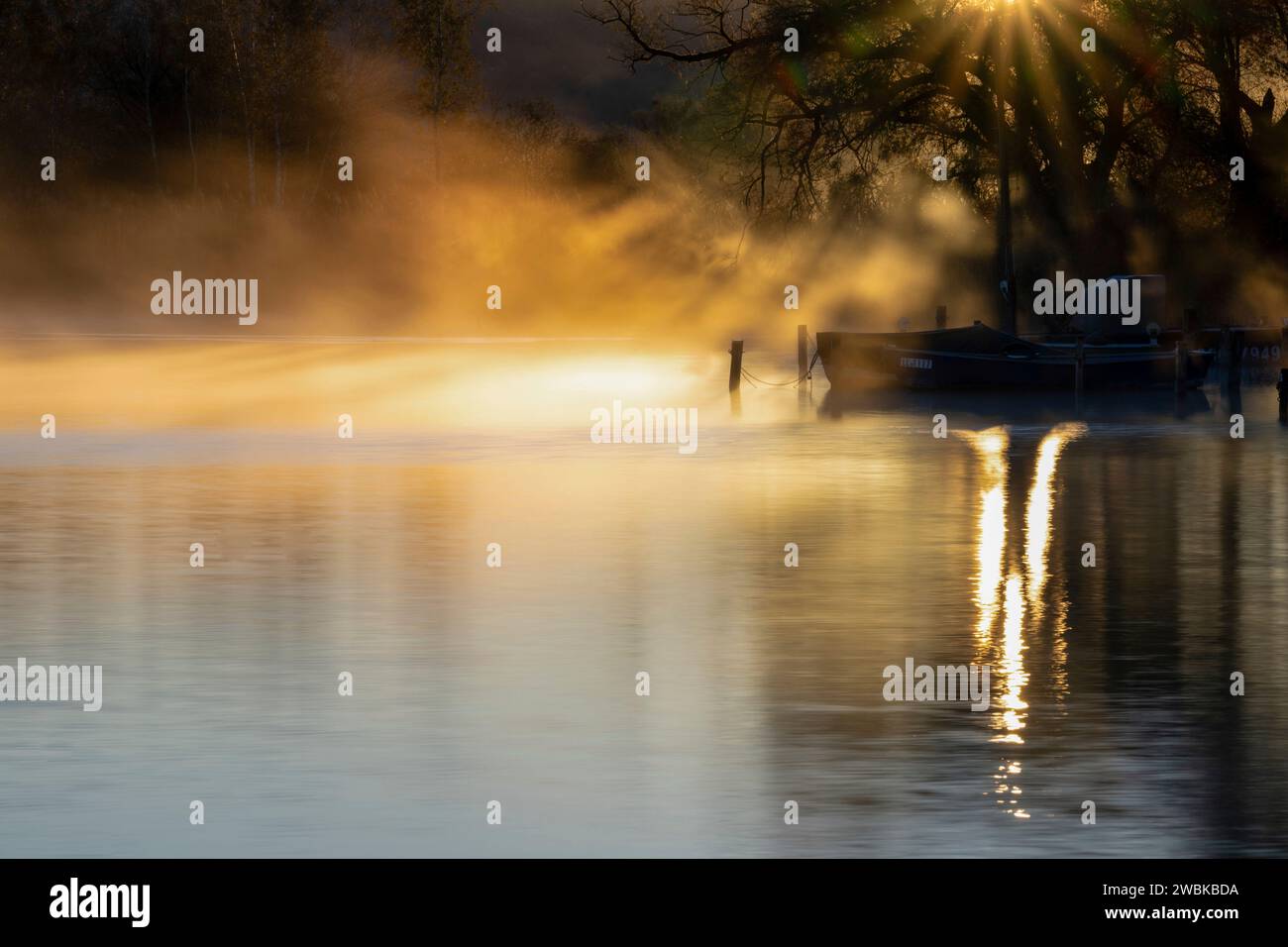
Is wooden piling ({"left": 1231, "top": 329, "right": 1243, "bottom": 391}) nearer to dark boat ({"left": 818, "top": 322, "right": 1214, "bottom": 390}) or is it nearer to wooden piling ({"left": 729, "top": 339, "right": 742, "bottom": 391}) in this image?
dark boat ({"left": 818, "top": 322, "right": 1214, "bottom": 390})

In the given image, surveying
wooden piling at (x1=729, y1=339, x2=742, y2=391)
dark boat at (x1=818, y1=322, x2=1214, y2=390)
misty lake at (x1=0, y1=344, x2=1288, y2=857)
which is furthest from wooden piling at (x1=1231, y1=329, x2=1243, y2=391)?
misty lake at (x1=0, y1=344, x2=1288, y2=857)

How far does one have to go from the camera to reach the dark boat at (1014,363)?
171ft

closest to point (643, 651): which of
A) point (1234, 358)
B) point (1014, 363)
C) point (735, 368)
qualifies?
point (1234, 358)

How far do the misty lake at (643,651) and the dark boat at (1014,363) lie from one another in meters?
17.5

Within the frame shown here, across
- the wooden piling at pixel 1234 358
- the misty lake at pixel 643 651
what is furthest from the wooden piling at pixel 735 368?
the misty lake at pixel 643 651

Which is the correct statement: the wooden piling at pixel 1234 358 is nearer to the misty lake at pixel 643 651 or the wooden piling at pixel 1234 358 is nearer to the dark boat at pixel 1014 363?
the dark boat at pixel 1014 363

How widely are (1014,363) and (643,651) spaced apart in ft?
123

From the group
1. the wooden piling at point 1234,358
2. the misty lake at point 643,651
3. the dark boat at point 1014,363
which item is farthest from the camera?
the dark boat at point 1014,363

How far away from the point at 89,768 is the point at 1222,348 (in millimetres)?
42433

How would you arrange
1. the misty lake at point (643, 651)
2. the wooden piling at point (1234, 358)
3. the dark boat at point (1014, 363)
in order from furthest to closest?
the dark boat at point (1014, 363) < the wooden piling at point (1234, 358) < the misty lake at point (643, 651)

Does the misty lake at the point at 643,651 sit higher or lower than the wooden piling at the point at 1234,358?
lower

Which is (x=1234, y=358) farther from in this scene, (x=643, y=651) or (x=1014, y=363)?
(x=643, y=651)
